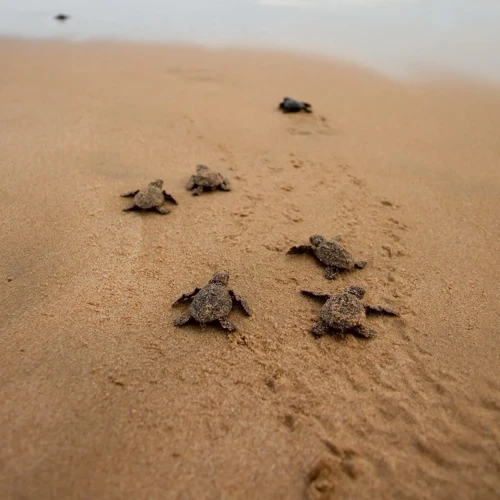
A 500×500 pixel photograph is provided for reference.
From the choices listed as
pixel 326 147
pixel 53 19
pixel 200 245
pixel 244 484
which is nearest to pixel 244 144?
pixel 326 147

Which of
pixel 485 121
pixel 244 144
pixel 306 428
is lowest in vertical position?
pixel 306 428

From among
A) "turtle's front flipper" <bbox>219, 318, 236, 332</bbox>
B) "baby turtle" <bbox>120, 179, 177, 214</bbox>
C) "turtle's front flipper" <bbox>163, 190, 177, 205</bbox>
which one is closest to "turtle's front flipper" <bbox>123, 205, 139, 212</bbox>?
"baby turtle" <bbox>120, 179, 177, 214</bbox>

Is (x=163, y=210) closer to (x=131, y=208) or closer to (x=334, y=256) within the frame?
(x=131, y=208)

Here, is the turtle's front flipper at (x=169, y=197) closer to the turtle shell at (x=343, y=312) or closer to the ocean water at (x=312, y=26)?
the turtle shell at (x=343, y=312)

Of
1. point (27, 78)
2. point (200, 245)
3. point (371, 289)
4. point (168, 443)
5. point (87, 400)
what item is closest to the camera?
point (168, 443)

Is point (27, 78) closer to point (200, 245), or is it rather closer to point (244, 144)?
point (244, 144)

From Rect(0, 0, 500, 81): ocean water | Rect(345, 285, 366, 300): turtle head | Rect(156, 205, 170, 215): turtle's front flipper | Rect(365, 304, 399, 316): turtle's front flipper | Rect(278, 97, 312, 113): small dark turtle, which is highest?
Rect(0, 0, 500, 81): ocean water

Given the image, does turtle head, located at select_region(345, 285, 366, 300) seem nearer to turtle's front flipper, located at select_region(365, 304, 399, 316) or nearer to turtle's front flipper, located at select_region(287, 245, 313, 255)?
turtle's front flipper, located at select_region(365, 304, 399, 316)
